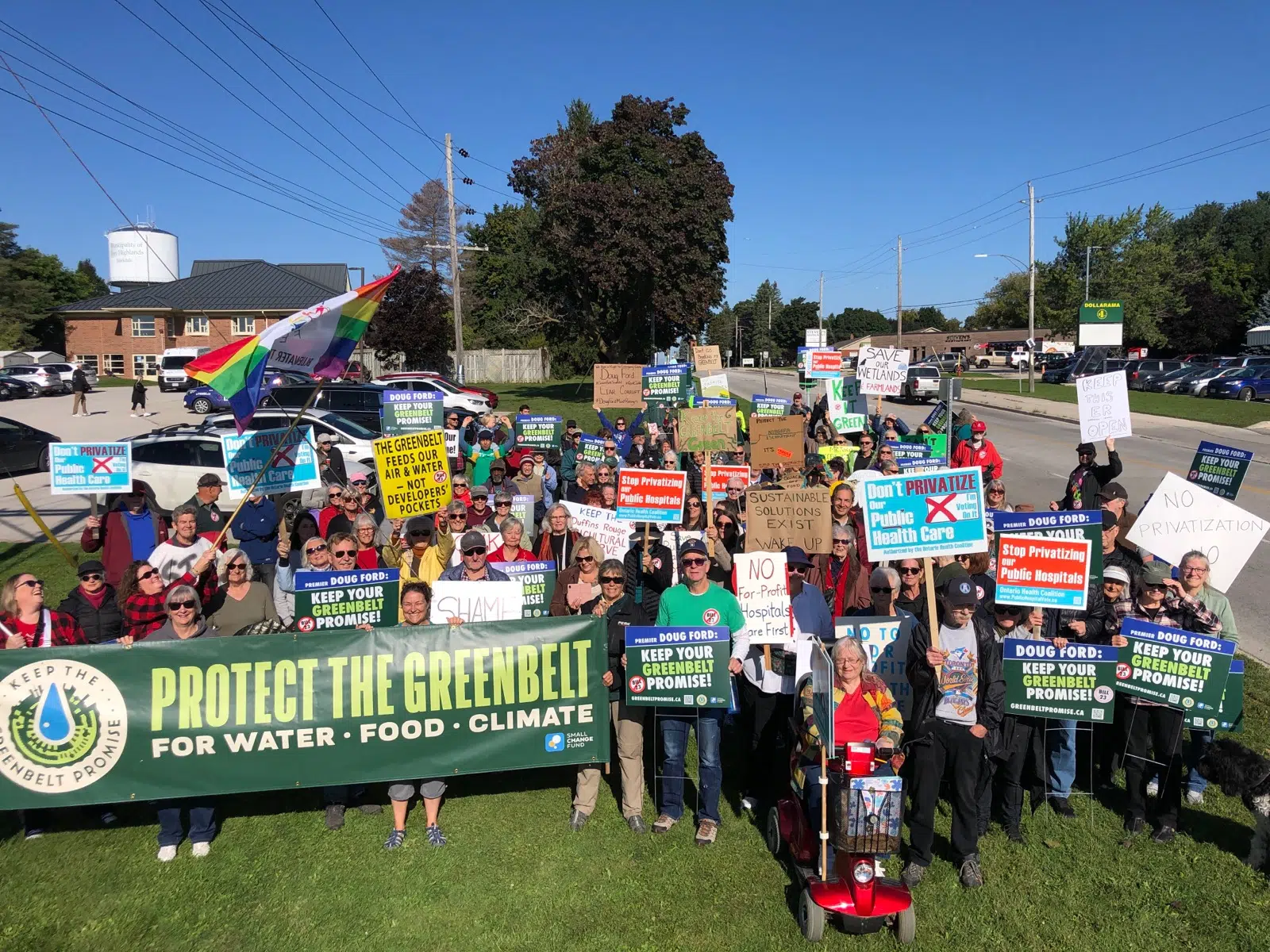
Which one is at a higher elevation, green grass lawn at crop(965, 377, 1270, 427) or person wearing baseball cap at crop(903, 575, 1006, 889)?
green grass lawn at crop(965, 377, 1270, 427)

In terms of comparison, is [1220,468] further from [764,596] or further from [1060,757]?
[764,596]

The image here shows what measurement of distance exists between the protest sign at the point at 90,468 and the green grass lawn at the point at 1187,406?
90.7 ft

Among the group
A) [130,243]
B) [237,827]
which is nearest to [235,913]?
[237,827]

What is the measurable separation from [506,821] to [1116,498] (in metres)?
6.23

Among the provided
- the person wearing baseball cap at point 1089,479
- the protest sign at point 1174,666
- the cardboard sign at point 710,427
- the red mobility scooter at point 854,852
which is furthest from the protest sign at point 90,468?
the person wearing baseball cap at point 1089,479

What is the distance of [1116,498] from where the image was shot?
823 cm

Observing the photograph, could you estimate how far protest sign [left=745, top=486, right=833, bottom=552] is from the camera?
25.2 ft

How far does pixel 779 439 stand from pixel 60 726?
A: 11297mm

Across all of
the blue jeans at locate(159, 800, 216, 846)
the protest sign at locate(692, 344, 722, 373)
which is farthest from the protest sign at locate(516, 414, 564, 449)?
the blue jeans at locate(159, 800, 216, 846)

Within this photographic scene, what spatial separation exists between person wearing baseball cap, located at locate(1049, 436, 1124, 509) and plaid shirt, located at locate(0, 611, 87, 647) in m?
9.69

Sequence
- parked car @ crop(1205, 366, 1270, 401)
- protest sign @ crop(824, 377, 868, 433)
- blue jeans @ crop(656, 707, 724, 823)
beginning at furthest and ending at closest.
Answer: parked car @ crop(1205, 366, 1270, 401) → protest sign @ crop(824, 377, 868, 433) → blue jeans @ crop(656, 707, 724, 823)

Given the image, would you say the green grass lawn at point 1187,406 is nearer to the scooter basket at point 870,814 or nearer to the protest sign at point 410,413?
the protest sign at point 410,413

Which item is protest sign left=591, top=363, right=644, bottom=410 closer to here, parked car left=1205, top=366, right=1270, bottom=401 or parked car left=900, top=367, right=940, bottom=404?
parked car left=900, top=367, right=940, bottom=404

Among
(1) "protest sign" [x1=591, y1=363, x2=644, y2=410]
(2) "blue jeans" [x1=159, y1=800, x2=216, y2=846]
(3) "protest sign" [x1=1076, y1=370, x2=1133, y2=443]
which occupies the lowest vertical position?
(2) "blue jeans" [x1=159, y1=800, x2=216, y2=846]
